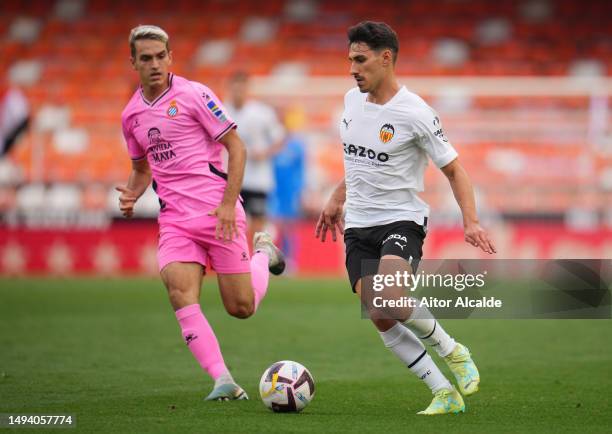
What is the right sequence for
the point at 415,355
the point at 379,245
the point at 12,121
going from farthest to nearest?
the point at 12,121, the point at 379,245, the point at 415,355

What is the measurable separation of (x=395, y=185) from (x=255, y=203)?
26.8 ft

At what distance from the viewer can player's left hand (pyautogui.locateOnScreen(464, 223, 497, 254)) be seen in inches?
249

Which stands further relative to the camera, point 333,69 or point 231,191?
point 333,69

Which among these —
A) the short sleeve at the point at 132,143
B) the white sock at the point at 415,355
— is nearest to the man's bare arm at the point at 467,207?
the white sock at the point at 415,355

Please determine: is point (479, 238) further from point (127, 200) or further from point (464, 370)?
point (127, 200)

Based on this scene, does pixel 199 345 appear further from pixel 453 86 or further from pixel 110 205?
pixel 453 86

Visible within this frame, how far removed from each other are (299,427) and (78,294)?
386 inches

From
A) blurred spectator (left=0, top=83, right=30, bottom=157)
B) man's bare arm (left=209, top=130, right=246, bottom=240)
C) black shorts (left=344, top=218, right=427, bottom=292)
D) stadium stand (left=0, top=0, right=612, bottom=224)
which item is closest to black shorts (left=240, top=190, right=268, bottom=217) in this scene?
stadium stand (left=0, top=0, right=612, bottom=224)

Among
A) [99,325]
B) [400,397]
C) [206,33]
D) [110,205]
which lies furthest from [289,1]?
[400,397]

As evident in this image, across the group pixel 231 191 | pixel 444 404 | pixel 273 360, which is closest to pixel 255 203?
pixel 273 360

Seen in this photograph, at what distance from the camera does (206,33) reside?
28484 mm

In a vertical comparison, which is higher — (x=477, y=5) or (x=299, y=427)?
(x=477, y=5)

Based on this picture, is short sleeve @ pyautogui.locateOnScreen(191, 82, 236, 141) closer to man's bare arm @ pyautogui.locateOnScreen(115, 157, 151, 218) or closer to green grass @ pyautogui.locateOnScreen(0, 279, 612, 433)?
man's bare arm @ pyautogui.locateOnScreen(115, 157, 151, 218)

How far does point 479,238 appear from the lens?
6348 millimetres
